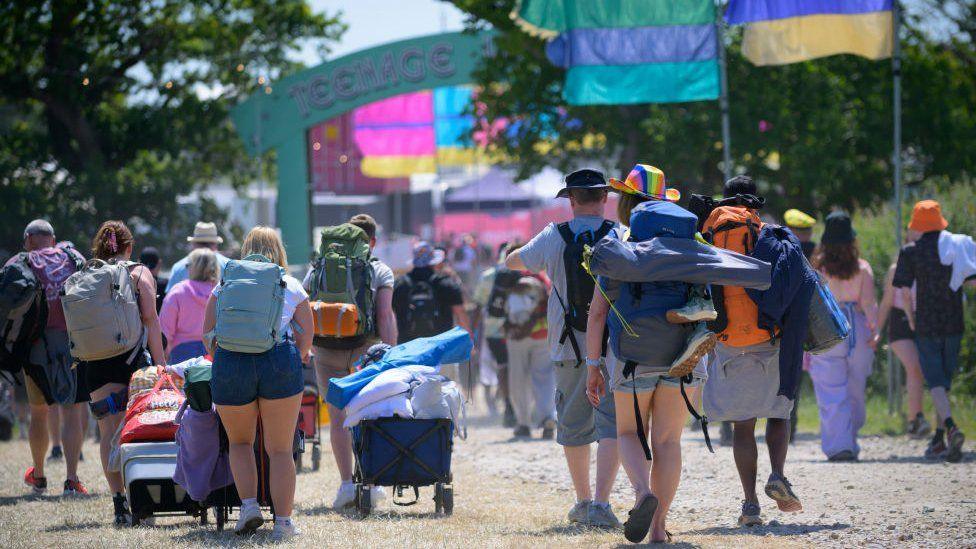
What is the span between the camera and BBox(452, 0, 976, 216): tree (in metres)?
18.6

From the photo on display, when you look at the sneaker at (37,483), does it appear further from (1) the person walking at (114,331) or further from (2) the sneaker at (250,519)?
(2) the sneaker at (250,519)

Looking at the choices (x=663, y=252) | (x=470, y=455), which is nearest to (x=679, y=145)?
(x=470, y=455)

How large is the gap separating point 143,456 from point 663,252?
3245 millimetres

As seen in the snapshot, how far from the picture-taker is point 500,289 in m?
13.2

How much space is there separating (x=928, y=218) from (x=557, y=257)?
4280mm

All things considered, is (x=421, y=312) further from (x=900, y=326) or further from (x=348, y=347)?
(x=900, y=326)

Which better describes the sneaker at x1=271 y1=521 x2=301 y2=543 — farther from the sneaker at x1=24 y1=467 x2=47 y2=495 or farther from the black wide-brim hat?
the sneaker at x1=24 y1=467 x2=47 y2=495

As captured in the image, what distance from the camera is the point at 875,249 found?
1429 cm

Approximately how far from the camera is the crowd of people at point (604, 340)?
19.9 ft

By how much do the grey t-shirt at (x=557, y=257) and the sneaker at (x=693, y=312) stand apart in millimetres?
970

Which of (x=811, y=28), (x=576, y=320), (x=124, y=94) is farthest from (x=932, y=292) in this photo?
(x=124, y=94)

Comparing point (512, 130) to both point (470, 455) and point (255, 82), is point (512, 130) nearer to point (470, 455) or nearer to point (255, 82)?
point (255, 82)

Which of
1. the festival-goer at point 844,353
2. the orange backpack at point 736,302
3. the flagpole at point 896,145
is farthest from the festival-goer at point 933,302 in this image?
the orange backpack at point 736,302

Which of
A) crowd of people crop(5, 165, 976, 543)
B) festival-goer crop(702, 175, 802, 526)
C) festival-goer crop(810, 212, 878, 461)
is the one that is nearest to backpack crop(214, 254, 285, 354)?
crowd of people crop(5, 165, 976, 543)
